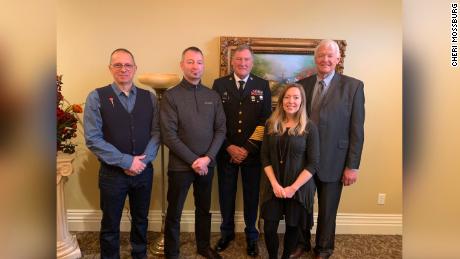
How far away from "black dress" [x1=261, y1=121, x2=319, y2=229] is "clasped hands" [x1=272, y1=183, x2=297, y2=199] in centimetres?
3

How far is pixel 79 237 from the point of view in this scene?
2.76 metres

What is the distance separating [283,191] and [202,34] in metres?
1.50

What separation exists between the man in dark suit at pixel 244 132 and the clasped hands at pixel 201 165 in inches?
10.4

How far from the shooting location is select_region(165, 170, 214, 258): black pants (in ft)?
7.12

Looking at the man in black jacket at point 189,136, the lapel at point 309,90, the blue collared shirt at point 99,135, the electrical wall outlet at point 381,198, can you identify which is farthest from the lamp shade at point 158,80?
the electrical wall outlet at point 381,198

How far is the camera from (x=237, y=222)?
2.90 metres

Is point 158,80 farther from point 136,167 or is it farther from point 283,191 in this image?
point 283,191

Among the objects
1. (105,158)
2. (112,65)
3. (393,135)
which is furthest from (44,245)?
(393,135)

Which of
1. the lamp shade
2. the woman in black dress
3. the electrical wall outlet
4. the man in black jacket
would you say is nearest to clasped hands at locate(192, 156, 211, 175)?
the man in black jacket

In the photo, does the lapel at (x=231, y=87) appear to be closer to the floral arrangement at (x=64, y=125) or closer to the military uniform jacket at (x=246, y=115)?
the military uniform jacket at (x=246, y=115)

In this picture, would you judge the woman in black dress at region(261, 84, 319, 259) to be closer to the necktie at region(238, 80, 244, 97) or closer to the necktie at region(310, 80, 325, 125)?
the necktie at region(310, 80, 325, 125)

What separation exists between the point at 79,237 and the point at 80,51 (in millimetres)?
1559

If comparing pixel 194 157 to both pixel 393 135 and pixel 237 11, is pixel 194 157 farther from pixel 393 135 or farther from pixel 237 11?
pixel 393 135

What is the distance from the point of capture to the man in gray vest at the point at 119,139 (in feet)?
6.59
